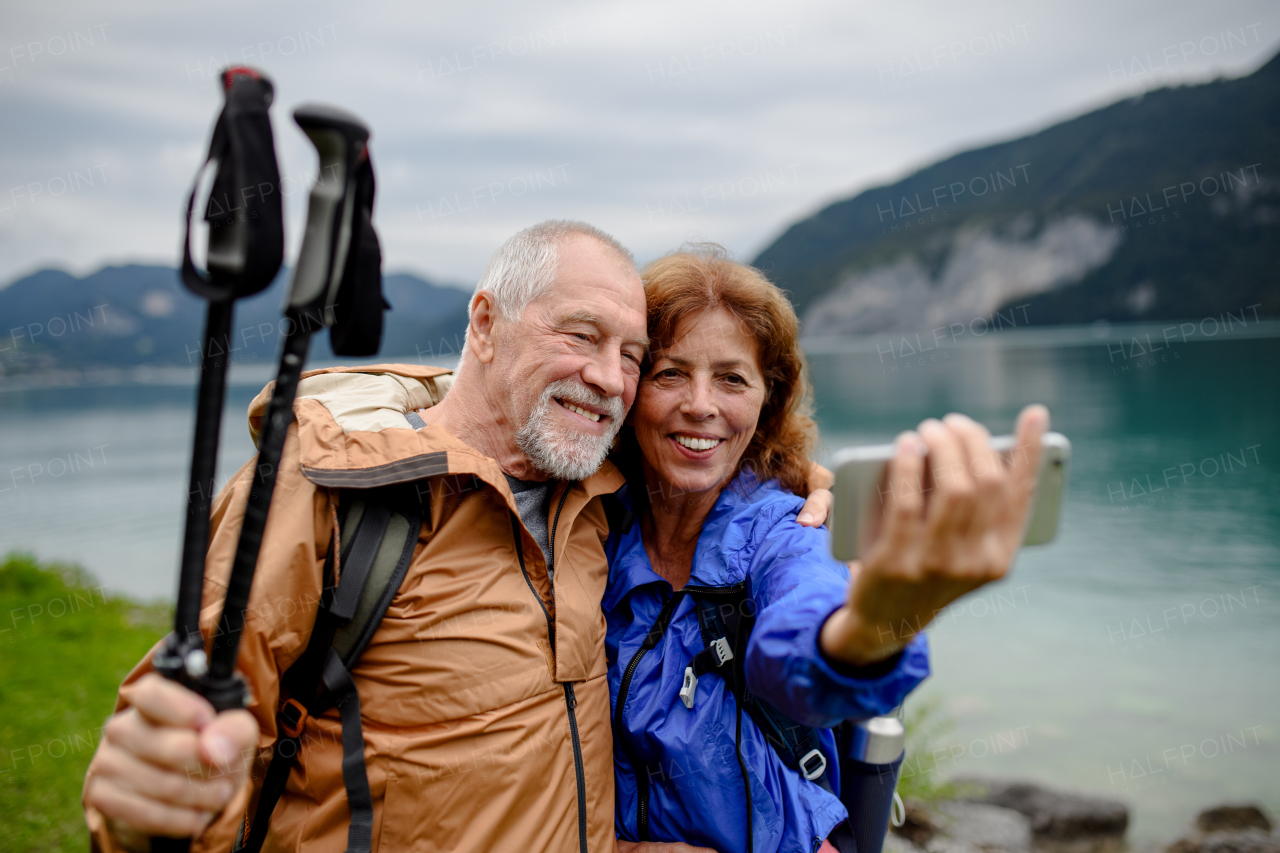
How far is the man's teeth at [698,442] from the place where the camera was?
3219mm

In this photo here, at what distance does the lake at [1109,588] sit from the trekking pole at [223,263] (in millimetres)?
7017

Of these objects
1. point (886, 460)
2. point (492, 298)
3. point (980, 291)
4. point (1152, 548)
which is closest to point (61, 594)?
point (492, 298)

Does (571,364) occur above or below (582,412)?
above

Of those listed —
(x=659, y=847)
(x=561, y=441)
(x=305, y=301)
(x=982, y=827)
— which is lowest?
(x=982, y=827)

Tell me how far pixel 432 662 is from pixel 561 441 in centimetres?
95

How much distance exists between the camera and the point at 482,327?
3.30 m

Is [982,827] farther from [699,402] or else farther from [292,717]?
[292,717]

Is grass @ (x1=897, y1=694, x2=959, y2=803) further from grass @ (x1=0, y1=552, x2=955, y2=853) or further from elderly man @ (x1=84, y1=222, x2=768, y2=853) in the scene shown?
elderly man @ (x1=84, y1=222, x2=768, y2=853)

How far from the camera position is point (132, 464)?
39438 mm

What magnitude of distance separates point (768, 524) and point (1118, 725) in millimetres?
10911

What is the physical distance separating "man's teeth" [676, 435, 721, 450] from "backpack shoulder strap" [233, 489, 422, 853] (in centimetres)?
123

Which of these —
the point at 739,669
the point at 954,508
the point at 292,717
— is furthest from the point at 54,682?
the point at 954,508

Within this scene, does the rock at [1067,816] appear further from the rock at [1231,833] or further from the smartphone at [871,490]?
the smartphone at [871,490]

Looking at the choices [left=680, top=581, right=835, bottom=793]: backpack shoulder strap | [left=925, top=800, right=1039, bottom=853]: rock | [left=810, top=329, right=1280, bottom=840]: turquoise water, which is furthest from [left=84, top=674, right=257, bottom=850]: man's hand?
[left=810, top=329, right=1280, bottom=840]: turquoise water
